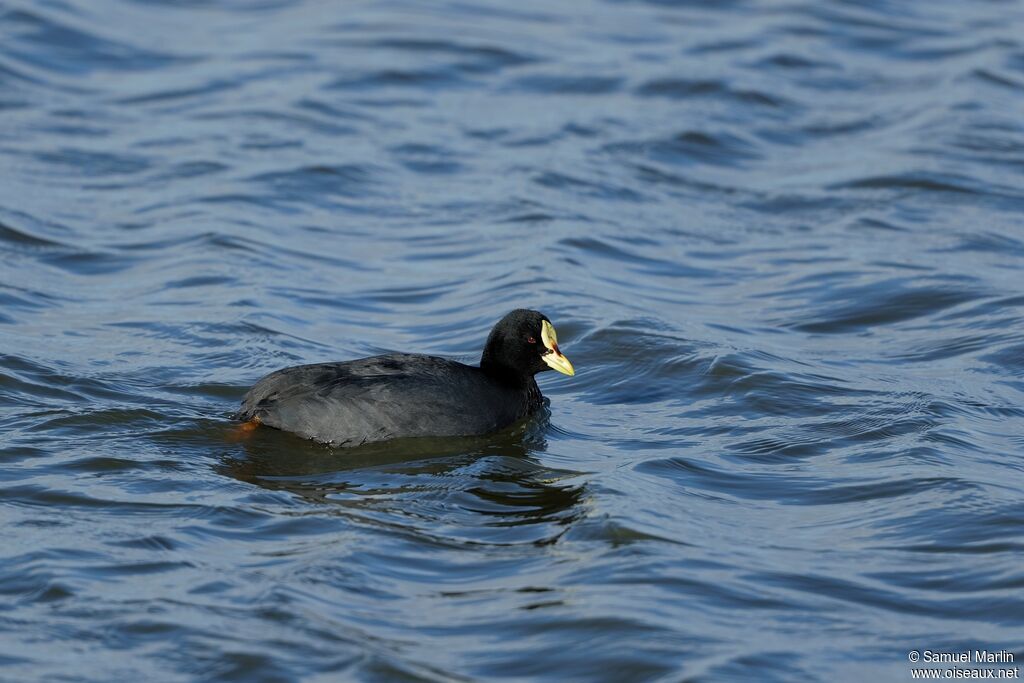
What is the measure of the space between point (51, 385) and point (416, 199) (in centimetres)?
A: 543

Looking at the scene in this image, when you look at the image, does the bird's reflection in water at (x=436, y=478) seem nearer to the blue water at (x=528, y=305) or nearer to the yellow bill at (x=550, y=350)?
the blue water at (x=528, y=305)

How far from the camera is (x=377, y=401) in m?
8.57

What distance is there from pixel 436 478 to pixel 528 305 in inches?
138

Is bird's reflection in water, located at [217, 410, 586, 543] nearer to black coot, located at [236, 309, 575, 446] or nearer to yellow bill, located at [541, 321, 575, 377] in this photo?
black coot, located at [236, 309, 575, 446]

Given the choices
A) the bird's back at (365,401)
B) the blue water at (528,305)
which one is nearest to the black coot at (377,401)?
the bird's back at (365,401)

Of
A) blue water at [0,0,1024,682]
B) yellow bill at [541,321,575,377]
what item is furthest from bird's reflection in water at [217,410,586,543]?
yellow bill at [541,321,575,377]

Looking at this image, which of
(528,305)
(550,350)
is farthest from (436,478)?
(528,305)

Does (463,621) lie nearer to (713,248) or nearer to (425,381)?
(425,381)

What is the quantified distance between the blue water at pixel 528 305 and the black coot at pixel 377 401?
151mm

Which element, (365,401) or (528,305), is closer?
(365,401)

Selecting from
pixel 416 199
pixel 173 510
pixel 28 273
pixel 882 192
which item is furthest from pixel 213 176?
pixel 173 510

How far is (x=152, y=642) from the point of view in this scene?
19.9ft

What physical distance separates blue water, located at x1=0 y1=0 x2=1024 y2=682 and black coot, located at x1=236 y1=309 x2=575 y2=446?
151mm

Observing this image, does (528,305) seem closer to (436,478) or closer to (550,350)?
(550,350)
